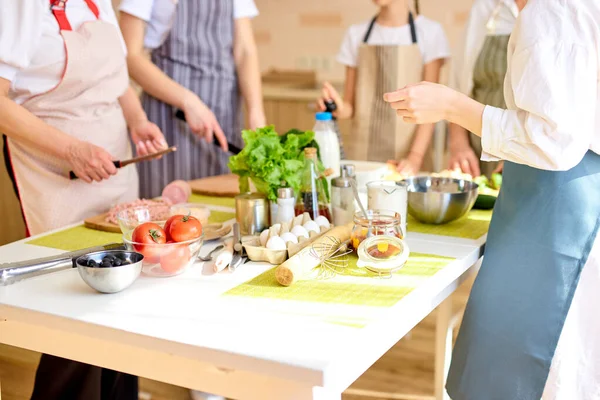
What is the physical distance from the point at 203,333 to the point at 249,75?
1.77 meters

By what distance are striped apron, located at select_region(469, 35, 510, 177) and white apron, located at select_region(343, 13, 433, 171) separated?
37 cm

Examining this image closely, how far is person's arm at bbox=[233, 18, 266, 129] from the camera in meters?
2.70

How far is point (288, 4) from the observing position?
472 centimetres

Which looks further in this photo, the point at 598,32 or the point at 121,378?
the point at 121,378

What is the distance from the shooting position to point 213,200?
2.12 meters

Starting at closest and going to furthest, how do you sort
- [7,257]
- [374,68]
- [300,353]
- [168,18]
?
[300,353] → [7,257] → [168,18] → [374,68]

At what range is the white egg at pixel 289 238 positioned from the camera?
58.1 inches

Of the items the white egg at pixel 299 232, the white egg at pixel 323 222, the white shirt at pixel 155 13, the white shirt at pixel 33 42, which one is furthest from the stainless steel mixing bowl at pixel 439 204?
the white shirt at pixel 155 13

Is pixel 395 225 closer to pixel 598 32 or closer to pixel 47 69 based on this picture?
pixel 598 32

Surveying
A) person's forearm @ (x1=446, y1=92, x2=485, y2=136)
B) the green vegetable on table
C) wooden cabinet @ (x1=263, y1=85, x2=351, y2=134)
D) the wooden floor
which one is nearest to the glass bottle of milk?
the green vegetable on table

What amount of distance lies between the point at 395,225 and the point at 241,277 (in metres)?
0.35

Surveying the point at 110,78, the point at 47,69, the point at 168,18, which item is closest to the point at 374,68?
the point at 168,18

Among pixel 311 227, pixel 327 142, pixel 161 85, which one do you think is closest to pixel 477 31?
pixel 327 142

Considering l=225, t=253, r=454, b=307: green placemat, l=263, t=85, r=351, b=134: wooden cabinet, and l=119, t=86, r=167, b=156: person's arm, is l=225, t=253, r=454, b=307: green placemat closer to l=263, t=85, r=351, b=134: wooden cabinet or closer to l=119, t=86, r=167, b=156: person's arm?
l=119, t=86, r=167, b=156: person's arm
